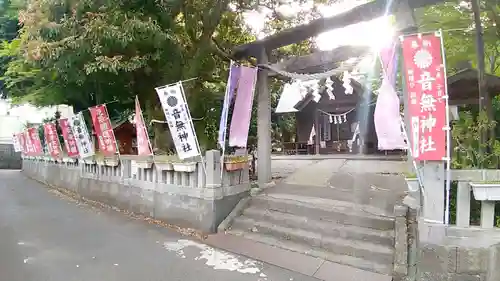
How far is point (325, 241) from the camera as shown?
7.13 metres

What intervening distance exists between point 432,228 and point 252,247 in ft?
11.3

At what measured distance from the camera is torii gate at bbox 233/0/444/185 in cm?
703

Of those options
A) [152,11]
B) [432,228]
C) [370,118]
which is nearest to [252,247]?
[432,228]

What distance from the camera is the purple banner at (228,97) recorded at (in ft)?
29.9

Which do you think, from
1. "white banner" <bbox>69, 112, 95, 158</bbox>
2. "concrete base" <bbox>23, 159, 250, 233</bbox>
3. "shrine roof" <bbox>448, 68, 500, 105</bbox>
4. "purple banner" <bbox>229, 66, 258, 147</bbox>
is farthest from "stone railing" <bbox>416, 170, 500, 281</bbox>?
"white banner" <bbox>69, 112, 95, 158</bbox>

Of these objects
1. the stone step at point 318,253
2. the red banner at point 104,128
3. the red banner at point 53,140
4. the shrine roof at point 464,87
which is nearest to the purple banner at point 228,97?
the stone step at point 318,253

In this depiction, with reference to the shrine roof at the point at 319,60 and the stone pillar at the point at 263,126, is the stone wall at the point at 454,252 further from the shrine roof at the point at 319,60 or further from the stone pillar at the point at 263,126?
the stone pillar at the point at 263,126

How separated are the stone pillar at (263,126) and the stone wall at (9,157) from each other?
32.7 meters

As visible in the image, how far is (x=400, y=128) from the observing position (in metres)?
6.73

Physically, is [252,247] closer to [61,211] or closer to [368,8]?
[368,8]

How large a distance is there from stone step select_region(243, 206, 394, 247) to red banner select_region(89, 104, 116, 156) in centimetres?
558

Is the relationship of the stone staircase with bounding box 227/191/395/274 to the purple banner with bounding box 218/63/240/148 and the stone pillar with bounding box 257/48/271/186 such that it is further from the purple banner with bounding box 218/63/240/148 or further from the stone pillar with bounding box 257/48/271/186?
the purple banner with bounding box 218/63/240/148

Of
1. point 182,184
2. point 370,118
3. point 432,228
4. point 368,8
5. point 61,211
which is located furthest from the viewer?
point 370,118

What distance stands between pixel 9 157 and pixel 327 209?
36.9 metres
